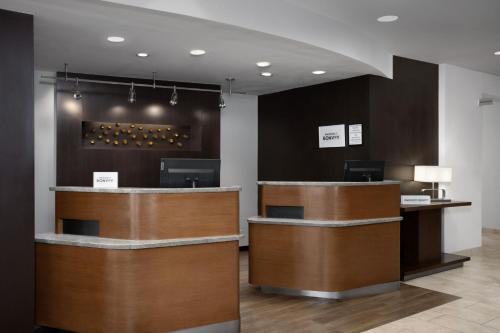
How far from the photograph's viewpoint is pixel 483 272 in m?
6.37

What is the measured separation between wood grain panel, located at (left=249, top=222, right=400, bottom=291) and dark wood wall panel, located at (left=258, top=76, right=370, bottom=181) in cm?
162

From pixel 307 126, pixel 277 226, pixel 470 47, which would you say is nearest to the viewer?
pixel 277 226

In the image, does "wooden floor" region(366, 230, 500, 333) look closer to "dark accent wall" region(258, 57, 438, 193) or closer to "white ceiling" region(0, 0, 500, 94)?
"dark accent wall" region(258, 57, 438, 193)

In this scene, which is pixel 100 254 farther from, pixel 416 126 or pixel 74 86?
pixel 416 126

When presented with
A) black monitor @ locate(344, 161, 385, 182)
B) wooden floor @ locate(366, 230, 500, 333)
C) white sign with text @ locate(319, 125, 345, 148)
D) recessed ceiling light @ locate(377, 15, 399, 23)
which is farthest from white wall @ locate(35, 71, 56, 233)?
wooden floor @ locate(366, 230, 500, 333)

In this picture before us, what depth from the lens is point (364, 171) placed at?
562 cm

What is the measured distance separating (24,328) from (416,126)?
18.7 feet

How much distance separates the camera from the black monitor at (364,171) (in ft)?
18.2

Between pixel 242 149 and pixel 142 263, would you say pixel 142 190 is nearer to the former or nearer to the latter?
pixel 142 263

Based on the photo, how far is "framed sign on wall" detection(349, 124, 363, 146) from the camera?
650 centimetres

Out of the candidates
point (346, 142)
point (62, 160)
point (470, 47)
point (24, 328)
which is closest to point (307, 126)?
point (346, 142)

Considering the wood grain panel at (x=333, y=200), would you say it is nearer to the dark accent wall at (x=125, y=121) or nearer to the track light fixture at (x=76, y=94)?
the dark accent wall at (x=125, y=121)

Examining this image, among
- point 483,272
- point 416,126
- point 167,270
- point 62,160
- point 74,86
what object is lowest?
point 483,272

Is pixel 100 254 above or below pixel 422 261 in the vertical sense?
above
